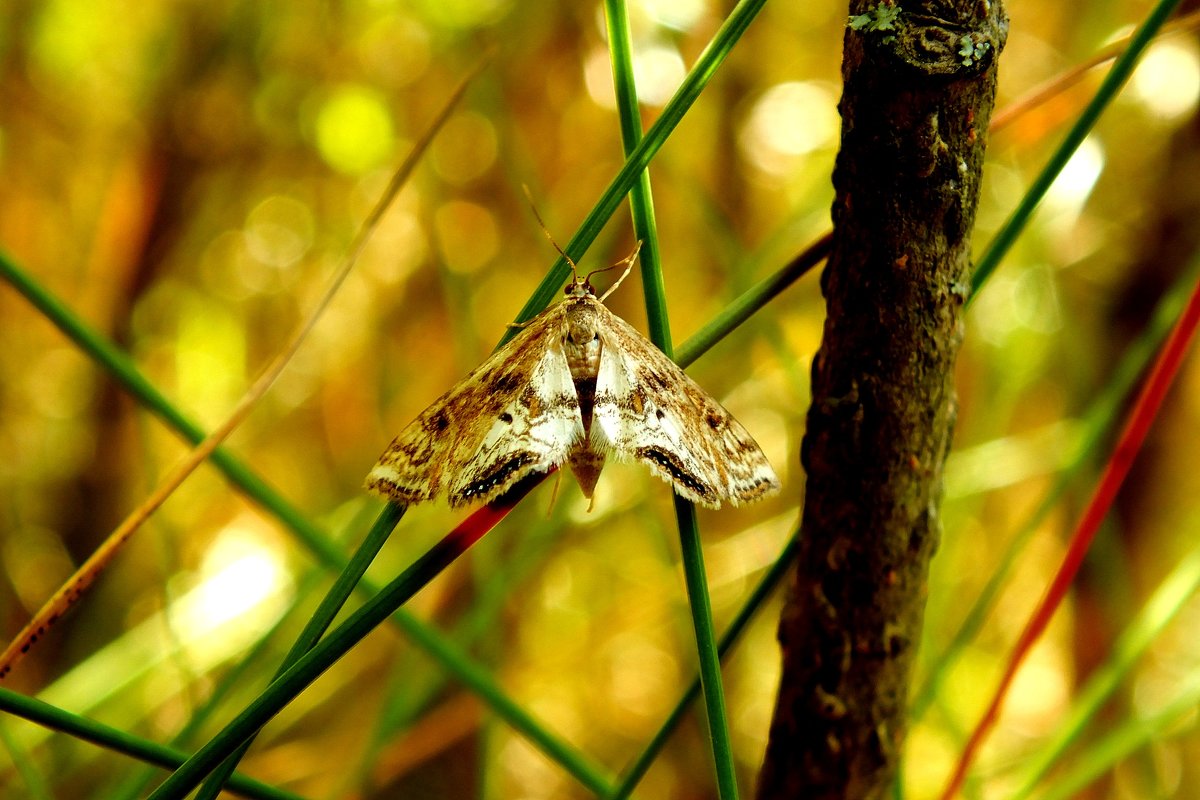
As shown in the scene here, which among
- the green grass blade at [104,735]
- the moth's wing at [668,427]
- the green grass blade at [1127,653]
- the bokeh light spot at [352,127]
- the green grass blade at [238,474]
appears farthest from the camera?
the bokeh light spot at [352,127]

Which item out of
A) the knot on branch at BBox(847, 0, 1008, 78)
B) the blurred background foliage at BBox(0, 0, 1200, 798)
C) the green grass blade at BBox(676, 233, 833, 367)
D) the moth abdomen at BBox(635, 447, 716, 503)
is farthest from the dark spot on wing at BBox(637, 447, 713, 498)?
the blurred background foliage at BBox(0, 0, 1200, 798)

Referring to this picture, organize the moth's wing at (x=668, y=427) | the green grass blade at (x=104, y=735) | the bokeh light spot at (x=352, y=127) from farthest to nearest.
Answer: the bokeh light spot at (x=352, y=127), the moth's wing at (x=668, y=427), the green grass blade at (x=104, y=735)

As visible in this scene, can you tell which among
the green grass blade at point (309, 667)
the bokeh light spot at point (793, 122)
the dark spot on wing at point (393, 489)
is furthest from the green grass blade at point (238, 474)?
the bokeh light spot at point (793, 122)

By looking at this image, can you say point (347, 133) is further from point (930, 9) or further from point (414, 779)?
point (930, 9)

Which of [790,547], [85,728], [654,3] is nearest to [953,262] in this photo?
[790,547]

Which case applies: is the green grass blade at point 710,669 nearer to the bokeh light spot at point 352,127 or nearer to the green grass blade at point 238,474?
the green grass blade at point 238,474

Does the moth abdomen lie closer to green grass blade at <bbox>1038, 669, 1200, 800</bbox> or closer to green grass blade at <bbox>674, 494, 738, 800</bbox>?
green grass blade at <bbox>674, 494, 738, 800</bbox>
